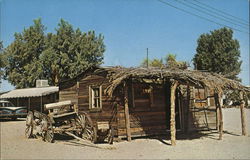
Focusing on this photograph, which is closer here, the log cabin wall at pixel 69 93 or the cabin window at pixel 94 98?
the cabin window at pixel 94 98

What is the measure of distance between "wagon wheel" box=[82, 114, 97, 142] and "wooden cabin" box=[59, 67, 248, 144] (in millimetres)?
899

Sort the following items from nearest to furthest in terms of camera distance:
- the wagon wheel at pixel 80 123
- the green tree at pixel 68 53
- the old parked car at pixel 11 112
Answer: the wagon wheel at pixel 80 123
the old parked car at pixel 11 112
the green tree at pixel 68 53

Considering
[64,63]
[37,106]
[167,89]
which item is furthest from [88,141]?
[64,63]

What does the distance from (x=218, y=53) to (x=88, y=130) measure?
34317 millimetres

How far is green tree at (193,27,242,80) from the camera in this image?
41.0 meters

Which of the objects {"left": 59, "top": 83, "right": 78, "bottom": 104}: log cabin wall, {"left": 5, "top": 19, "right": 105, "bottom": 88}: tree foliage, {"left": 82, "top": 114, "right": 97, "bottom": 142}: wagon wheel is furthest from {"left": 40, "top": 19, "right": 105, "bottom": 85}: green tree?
{"left": 82, "top": 114, "right": 97, "bottom": 142}: wagon wheel

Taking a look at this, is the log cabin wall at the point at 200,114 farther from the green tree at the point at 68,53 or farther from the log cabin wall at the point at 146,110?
the green tree at the point at 68,53

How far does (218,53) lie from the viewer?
4144 centimetres

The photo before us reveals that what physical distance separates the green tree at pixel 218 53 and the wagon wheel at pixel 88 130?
31783mm

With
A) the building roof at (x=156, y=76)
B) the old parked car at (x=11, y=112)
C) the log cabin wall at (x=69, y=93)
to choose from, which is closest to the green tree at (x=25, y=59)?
the old parked car at (x=11, y=112)

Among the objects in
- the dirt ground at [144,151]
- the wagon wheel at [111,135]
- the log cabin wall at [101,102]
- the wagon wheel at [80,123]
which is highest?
the log cabin wall at [101,102]

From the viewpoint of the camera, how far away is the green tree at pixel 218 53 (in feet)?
135

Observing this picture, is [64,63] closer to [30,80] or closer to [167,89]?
[30,80]

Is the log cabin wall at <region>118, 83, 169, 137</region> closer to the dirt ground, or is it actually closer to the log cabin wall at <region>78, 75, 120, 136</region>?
the log cabin wall at <region>78, 75, 120, 136</region>
